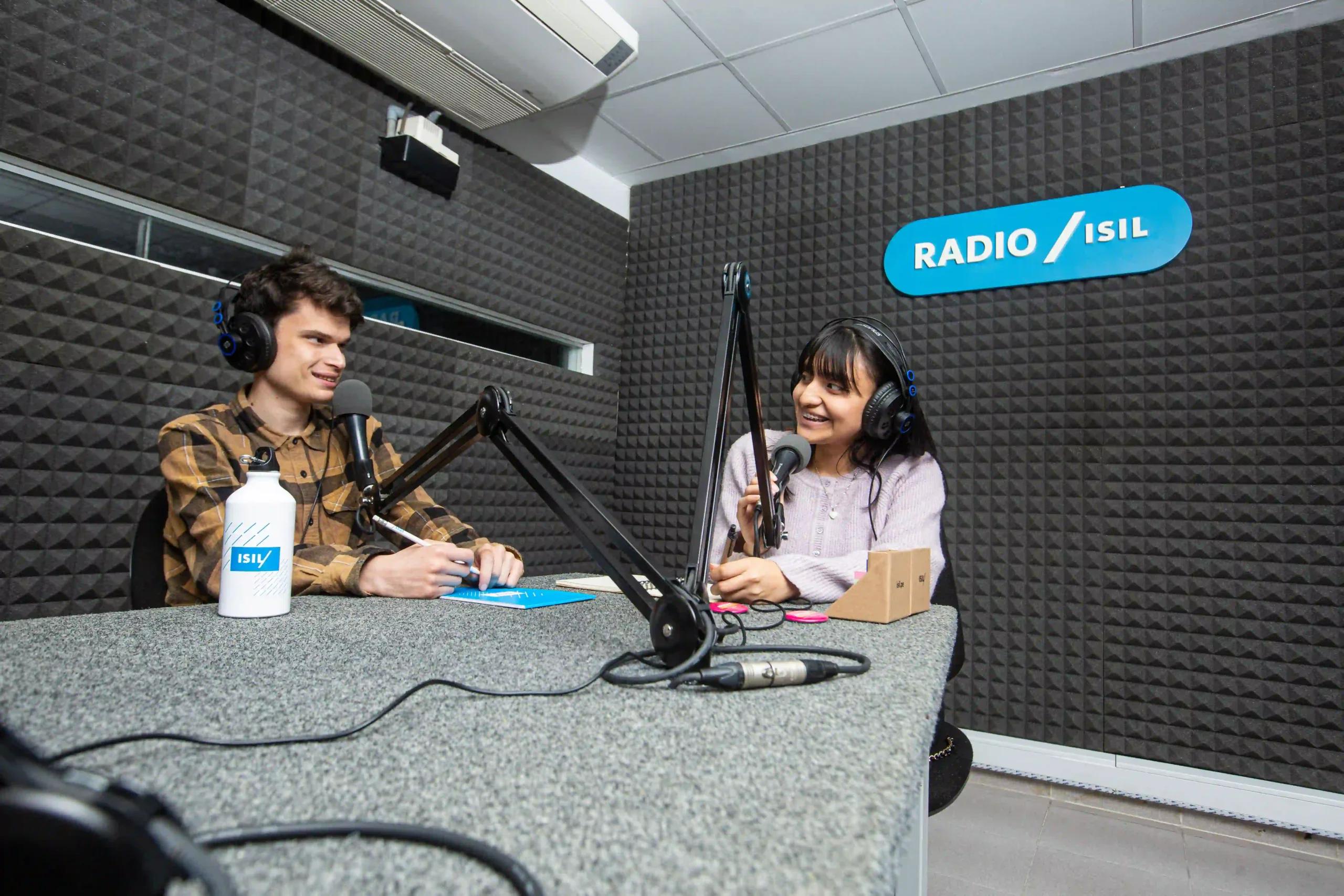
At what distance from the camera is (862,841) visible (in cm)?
29

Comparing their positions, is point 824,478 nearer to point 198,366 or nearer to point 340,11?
point 198,366

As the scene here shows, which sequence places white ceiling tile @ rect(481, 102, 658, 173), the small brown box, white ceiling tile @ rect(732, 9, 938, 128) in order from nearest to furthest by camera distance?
the small brown box, white ceiling tile @ rect(732, 9, 938, 128), white ceiling tile @ rect(481, 102, 658, 173)

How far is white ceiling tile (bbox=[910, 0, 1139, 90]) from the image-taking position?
207cm

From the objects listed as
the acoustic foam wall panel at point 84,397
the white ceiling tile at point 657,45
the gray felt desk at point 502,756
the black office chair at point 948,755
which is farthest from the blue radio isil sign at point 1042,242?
the gray felt desk at point 502,756

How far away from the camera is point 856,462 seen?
5.10 ft

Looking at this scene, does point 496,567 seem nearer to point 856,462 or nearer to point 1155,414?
point 856,462

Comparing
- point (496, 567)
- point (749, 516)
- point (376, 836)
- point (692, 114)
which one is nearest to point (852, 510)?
point (749, 516)

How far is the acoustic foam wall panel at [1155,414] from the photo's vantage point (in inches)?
80.7

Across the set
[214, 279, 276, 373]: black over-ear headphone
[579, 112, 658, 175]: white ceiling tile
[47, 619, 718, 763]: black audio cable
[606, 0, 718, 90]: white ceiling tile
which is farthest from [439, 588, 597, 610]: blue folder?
[579, 112, 658, 175]: white ceiling tile

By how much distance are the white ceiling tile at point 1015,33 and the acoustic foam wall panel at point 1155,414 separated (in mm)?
182

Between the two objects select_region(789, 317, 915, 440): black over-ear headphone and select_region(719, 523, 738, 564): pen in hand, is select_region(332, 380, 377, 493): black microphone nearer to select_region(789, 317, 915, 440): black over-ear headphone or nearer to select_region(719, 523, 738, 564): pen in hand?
select_region(719, 523, 738, 564): pen in hand

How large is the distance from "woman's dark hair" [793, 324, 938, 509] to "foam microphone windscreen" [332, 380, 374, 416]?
90 centimetres

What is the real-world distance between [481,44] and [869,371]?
5.23 ft

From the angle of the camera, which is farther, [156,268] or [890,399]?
[156,268]
